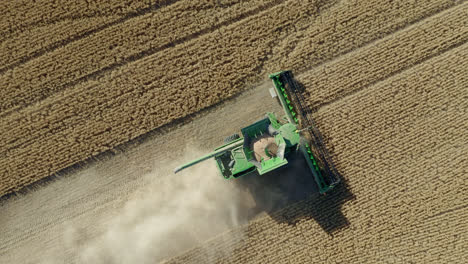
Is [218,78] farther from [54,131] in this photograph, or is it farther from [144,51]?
[54,131]

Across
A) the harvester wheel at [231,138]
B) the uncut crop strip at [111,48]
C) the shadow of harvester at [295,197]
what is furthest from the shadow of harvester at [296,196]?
the uncut crop strip at [111,48]

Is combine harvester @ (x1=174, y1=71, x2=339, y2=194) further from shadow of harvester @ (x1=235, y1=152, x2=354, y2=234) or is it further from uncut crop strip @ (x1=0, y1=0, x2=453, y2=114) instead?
uncut crop strip @ (x1=0, y1=0, x2=453, y2=114)

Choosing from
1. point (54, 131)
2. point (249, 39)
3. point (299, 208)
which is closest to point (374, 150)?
point (299, 208)

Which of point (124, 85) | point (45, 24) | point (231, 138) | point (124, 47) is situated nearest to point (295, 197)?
point (231, 138)

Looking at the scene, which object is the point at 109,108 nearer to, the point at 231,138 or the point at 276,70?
the point at 231,138

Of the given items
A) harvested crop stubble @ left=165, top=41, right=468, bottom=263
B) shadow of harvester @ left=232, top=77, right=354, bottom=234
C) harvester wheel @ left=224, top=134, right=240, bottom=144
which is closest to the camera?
harvester wheel @ left=224, top=134, right=240, bottom=144

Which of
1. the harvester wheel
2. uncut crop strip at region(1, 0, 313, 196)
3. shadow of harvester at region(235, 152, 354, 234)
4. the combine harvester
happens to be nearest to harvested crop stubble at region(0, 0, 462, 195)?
uncut crop strip at region(1, 0, 313, 196)
